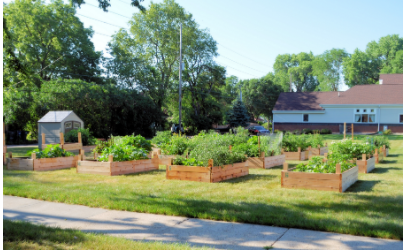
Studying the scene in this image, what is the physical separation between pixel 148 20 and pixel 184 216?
4179cm

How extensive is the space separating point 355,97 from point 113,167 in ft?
128

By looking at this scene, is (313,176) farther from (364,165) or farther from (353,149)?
(353,149)

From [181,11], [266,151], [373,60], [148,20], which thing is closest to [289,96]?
[181,11]

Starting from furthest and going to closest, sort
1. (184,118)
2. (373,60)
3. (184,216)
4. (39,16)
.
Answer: (373,60)
(184,118)
(39,16)
(184,216)

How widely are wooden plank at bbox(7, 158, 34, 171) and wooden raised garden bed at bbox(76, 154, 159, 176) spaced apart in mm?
1794

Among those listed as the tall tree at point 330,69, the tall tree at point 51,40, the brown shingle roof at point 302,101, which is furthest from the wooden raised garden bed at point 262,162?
the tall tree at point 330,69

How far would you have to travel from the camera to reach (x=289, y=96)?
48188 millimetres

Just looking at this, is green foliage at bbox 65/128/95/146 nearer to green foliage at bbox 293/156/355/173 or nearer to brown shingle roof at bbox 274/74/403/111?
green foliage at bbox 293/156/355/173

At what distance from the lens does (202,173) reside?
895cm

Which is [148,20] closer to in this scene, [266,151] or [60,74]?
[60,74]

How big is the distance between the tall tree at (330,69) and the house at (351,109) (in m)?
30.3

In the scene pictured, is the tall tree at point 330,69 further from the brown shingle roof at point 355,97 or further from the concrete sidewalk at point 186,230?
the concrete sidewalk at point 186,230

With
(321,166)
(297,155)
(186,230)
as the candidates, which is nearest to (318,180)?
(321,166)

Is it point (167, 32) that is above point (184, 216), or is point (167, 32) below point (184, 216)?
above
